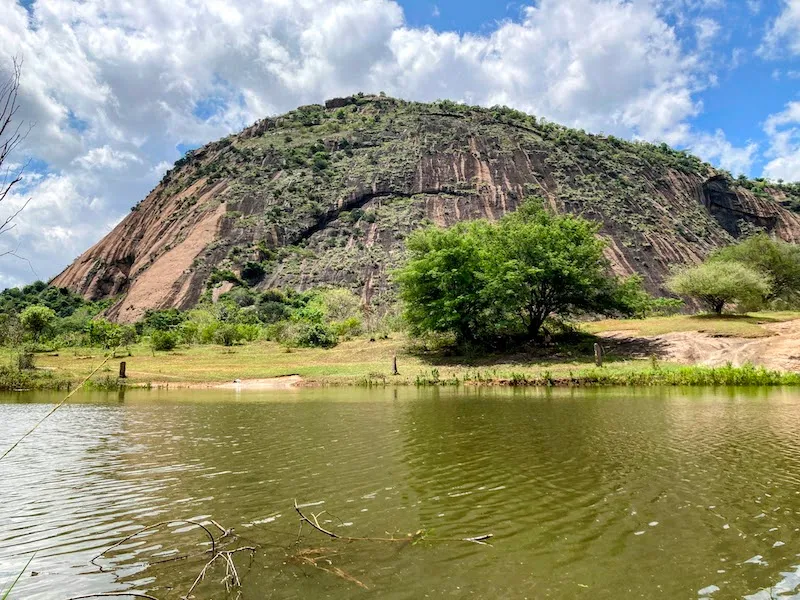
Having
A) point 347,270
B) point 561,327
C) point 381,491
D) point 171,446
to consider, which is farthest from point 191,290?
point 381,491

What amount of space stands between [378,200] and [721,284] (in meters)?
72.6

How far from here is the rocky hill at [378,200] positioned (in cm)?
9594

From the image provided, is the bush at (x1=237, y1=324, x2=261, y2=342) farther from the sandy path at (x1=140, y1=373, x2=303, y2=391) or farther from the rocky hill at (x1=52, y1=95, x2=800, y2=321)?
the rocky hill at (x1=52, y1=95, x2=800, y2=321)

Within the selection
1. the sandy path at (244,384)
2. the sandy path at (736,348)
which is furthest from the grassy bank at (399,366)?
the sandy path at (736,348)

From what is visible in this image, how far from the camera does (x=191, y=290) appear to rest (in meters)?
91.9

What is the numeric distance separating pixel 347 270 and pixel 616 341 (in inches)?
2246

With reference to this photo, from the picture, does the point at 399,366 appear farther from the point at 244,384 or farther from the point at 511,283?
the point at 244,384

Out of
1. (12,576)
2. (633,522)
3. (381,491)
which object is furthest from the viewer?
A: (381,491)

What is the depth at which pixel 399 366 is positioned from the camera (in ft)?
129

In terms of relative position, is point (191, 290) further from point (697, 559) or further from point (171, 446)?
point (697, 559)

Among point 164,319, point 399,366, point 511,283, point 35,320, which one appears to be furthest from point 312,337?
point 164,319

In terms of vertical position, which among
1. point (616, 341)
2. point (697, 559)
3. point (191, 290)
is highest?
point (191, 290)

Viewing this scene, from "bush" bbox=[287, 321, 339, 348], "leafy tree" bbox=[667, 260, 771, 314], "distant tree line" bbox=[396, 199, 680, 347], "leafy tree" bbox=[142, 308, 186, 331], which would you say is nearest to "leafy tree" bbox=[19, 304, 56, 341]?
"leafy tree" bbox=[142, 308, 186, 331]

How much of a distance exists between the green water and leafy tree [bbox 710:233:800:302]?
51983 millimetres
